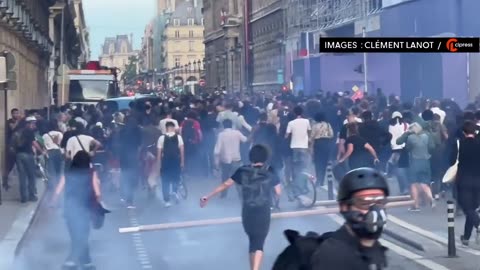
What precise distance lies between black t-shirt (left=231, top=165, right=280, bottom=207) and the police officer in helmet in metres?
7.44

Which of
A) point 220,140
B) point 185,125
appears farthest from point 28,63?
point 220,140

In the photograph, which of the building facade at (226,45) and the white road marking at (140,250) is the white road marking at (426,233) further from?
the building facade at (226,45)

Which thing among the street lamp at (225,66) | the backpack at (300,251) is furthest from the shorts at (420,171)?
the street lamp at (225,66)

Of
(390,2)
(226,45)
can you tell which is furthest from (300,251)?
(226,45)

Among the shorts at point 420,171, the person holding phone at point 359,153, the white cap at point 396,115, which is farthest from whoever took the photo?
the white cap at point 396,115

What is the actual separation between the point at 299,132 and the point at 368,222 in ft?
63.7

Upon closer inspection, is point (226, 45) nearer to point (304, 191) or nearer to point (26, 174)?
point (26, 174)

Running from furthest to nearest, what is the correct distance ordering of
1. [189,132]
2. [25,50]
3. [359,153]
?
[25,50] < [189,132] < [359,153]

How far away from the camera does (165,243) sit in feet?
58.0

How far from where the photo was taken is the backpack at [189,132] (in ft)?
91.1

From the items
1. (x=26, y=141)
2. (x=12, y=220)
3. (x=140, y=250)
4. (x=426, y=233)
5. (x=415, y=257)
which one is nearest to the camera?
(x=415, y=257)

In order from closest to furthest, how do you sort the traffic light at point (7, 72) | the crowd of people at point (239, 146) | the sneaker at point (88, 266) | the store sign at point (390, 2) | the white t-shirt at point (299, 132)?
the sneaker at point (88, 266) → the crowd of people at point (239, 146) → the traffic light at point (7, 72) → the white t-shirt at point (299, 132) → the store sign at point (390, 2)

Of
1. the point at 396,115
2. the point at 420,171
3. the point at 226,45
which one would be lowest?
the point at 420,171

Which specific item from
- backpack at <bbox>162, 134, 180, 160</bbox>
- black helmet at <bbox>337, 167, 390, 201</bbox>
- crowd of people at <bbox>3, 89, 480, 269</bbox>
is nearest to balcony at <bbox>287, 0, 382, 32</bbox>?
crowd of people at <bbox>3, 89, 480, 269</bbox>
